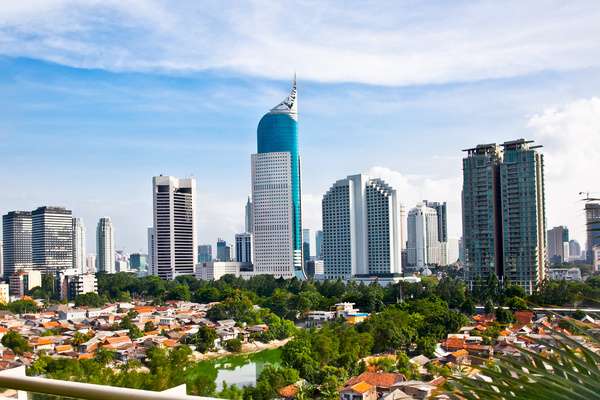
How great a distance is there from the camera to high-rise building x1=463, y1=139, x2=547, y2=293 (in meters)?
15.2

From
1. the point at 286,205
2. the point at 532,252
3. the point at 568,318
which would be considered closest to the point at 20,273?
the point at 286,205

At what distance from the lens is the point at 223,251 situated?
48.9 meters

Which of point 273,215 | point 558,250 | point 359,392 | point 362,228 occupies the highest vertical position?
point 273,215

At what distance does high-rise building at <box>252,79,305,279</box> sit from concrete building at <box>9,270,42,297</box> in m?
8.80

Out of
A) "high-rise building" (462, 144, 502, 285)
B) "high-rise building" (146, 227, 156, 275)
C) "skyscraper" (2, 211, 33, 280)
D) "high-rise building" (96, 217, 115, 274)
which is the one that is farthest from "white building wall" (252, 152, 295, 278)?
"high-rise building" (96, 217, 115, 274)

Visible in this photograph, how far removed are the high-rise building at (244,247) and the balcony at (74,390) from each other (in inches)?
1415

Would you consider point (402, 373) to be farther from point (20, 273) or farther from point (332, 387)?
point (20, 273)

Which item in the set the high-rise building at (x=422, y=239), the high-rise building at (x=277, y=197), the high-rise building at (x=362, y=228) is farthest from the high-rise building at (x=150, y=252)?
the high-rise building at (x=422, y=239)

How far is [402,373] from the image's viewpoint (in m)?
7.53

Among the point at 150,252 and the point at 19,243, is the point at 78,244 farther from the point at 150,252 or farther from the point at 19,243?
the point at 150,252

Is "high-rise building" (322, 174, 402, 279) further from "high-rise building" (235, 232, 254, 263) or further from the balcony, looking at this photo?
the balcony

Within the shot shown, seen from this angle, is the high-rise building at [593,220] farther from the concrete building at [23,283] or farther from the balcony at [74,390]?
the concrete building at [23,283]

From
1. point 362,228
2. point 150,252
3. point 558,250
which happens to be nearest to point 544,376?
point 558,250

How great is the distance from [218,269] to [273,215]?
3.42 meters
